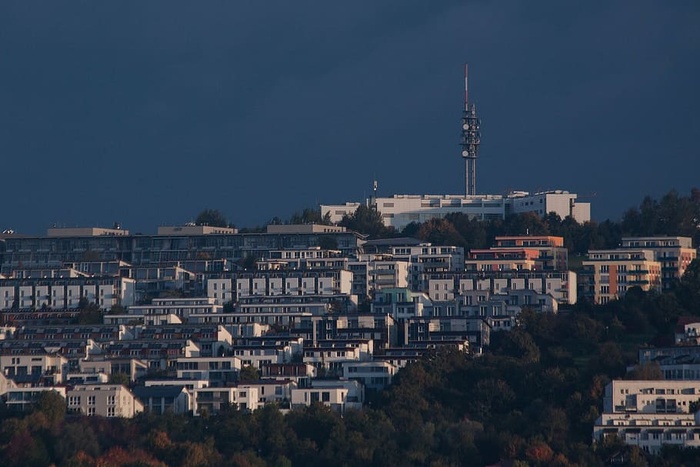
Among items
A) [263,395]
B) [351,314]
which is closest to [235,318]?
[351,314]

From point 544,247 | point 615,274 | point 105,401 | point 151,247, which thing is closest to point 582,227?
point 544,247

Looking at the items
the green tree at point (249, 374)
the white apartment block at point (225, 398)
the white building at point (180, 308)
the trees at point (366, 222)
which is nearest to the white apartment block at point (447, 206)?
the trees at point (366, 222)

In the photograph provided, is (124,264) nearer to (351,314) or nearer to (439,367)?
(351,314)

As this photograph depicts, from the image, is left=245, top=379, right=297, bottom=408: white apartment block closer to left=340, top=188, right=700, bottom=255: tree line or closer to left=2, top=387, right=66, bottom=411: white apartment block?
left=2, top=387, right=66, bottom=411: white apartment block

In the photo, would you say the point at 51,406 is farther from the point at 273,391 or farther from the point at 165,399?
the point at 273,391

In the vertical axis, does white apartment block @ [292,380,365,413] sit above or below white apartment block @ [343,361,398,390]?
below

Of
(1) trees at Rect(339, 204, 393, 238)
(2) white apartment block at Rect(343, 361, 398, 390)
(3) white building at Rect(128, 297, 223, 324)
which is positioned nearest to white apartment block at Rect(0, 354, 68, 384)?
(3) white building at Rect(128, 297, 223, 324)
